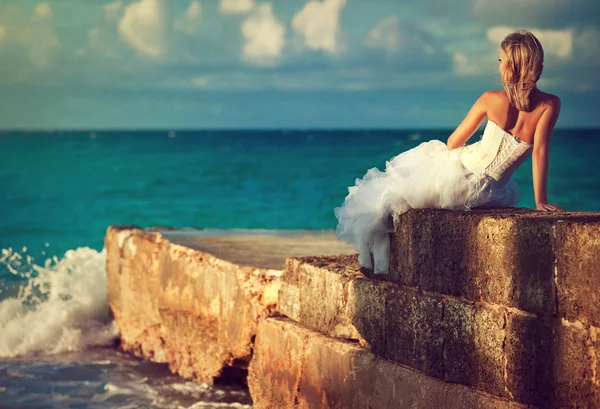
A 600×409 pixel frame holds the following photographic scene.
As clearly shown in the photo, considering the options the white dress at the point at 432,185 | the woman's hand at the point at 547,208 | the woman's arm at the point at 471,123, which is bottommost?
the woman's hand at the point at 547,208

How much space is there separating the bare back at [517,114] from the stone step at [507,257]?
0.46 meters

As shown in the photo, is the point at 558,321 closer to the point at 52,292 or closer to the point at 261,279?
the point at 261,279

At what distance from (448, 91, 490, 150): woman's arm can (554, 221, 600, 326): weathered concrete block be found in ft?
3.80

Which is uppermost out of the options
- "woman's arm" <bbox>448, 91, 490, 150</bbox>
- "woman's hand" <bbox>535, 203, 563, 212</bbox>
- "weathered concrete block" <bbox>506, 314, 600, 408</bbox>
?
"woman's arm" <bbox>448, 91, 490, 150</bbox>

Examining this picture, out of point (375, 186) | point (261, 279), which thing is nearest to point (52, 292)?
point (261, 279)

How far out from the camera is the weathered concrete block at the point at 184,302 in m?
6.64

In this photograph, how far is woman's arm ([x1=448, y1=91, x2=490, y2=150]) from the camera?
16.3ft

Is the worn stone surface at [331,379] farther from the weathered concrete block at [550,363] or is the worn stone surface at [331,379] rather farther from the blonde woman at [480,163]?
the blonde woman at [480,163]

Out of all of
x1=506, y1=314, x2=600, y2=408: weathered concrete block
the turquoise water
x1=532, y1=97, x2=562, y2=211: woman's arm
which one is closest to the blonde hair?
x1=532, y1=97, x2=562, y2=211: woman's arm

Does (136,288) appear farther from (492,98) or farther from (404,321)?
(492,98)

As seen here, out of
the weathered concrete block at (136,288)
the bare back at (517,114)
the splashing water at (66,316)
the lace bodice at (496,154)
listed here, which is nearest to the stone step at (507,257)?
the lace bodice at (496,154)

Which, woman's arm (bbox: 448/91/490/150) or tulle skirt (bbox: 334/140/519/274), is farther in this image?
woman's arm (bbox: 448/91/490/150)

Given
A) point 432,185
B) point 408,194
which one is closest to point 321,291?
point 408,194

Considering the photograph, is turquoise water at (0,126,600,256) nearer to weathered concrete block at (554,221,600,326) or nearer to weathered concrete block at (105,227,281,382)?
weathered concrete block at (105,227,281,382)
